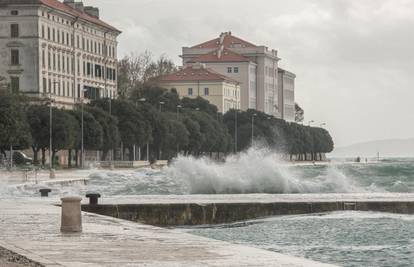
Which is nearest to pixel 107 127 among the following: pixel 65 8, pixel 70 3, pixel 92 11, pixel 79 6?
pixel 65 8

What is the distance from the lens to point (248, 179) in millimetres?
61406

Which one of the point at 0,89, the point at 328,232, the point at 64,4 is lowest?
the point at 328,232

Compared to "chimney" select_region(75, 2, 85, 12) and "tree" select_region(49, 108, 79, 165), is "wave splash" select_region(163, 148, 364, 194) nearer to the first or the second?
"tree" select_region(49, 108, 79, 165)

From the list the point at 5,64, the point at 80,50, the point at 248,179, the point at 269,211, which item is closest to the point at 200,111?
the point at 80,50

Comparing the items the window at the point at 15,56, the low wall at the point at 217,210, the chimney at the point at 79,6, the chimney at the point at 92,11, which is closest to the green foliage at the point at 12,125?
the window at the point at 15,56

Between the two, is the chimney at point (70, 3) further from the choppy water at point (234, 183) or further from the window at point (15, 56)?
the choppy water at point (234, 183)

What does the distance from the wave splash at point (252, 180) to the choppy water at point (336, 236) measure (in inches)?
840

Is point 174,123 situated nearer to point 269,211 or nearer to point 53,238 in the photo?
point 269,211

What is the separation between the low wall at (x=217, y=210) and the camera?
1376 inches

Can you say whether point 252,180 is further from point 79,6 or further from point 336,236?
point 79,6

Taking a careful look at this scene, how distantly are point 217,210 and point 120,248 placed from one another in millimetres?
16428

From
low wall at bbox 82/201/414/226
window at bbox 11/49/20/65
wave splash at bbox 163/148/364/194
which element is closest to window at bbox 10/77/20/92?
window at bbox 11/49/20/65

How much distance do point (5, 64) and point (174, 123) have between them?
19560 mm

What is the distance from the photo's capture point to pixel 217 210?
36.4 meters
